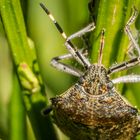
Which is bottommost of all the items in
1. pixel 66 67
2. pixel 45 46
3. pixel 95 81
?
pixel 95 81

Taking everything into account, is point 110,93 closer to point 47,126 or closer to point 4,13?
point 47,126

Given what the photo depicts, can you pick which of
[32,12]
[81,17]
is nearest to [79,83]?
[81,17]

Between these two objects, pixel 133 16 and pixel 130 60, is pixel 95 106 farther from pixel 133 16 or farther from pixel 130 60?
pixel 133 16

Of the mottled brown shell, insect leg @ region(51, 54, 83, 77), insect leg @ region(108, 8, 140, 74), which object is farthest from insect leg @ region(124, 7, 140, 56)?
insect leg @ region(51, 54, 83, 77)

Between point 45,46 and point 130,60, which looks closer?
point 130,60

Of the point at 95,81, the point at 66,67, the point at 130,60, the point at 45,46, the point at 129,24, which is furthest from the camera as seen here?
the point at 45,46

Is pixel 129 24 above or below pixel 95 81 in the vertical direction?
above

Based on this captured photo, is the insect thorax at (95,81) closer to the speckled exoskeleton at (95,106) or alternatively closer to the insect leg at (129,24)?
the speckled exoskeleton at (95,106)

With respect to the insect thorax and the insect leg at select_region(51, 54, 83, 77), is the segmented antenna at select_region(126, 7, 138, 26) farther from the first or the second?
the insect leg at select_region(51, 54, 83, 77)

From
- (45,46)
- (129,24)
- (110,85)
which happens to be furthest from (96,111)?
(45,46)
